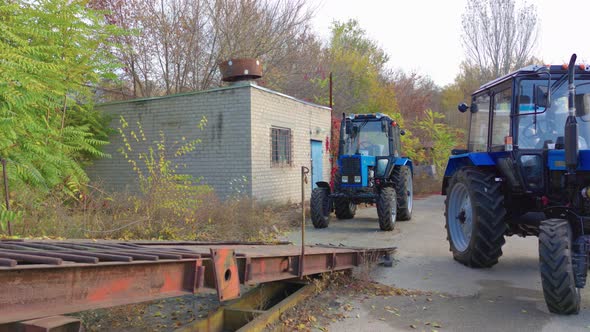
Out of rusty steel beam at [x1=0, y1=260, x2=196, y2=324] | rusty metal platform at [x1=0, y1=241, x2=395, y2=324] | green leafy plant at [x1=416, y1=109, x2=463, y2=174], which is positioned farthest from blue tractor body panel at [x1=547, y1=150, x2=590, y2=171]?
green leafy plant at [x1=416, y1=109, x2=463, y2=174]

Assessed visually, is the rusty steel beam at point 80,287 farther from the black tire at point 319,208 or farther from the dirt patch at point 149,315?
the black tire at point 319,208

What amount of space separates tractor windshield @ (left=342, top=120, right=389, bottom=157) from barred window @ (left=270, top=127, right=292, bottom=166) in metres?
2.94

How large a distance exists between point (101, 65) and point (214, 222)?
362cm

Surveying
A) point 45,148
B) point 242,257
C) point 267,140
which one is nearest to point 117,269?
point 242,257

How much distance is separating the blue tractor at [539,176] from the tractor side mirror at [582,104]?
0.03 ft

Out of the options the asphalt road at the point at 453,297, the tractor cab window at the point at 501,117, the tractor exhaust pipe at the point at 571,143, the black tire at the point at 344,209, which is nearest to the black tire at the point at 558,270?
the asphalt road at the point at 453,297

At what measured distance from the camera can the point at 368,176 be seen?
1052 cm

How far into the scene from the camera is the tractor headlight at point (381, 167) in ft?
35.2

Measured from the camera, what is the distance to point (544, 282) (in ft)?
14.6

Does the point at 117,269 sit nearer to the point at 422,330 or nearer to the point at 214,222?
the point at 422,330

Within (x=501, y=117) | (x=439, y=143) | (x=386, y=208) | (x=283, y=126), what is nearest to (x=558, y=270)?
(x=501, y=117)

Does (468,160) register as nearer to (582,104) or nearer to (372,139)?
(582,104)

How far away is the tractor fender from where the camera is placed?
622 cm

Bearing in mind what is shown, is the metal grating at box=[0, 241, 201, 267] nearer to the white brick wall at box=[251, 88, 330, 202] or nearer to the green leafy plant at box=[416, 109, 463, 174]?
the white brick wall at box=[251, 88, 330, 202]
